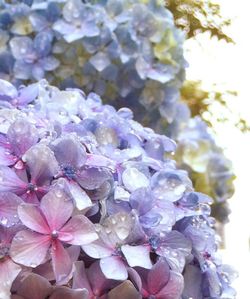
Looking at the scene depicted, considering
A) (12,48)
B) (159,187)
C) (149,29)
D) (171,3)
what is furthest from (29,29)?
(159,187)

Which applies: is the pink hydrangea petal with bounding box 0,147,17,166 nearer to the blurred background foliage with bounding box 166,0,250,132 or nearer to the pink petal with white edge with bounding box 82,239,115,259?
the pink petal with white edge with bounding box 82,239,115,259

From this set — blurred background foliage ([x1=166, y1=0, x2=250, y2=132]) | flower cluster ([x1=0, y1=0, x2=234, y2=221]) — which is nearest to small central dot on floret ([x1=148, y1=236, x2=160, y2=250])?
flower cluster ([x1=0, y1=0, x2=234, y2=221])

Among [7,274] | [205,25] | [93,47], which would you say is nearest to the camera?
[7,274]

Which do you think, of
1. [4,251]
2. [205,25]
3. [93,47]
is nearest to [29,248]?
[4,251]

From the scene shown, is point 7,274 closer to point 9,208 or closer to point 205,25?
point 9,208

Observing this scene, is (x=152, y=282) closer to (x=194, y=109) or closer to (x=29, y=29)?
(x=29, y=29)

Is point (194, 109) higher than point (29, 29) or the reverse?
the reverse
